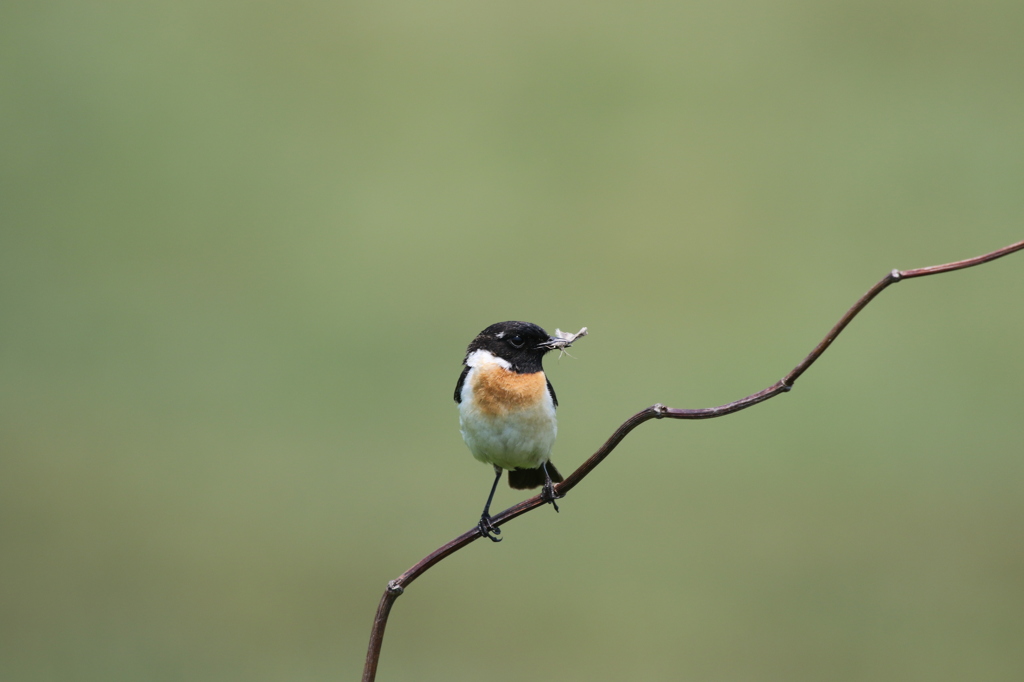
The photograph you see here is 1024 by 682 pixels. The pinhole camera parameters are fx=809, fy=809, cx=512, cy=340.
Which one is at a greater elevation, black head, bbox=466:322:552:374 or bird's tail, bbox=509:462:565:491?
black head, bbox=466:322:552:374

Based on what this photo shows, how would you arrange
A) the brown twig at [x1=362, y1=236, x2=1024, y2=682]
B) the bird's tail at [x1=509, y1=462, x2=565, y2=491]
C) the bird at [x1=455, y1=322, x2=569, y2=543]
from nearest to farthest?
the brown twig at [x1=362, y1=236, x2=1024, y2=682]
the bird at [x1=455, y1=322, x2=569, y2=543]
the bird's tail at [x1=509, y1=462, x2=565, y2=491]

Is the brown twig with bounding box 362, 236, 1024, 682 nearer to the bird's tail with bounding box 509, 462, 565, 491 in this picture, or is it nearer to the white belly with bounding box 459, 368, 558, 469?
the white belly with bounding box 459, 368, 558, 469

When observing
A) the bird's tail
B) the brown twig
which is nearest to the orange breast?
the bird's tail

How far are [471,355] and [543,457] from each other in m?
0.19

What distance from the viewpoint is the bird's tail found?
1296mm

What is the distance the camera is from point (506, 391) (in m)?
1.16

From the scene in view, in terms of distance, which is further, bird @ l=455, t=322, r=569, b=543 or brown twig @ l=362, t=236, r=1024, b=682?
bird @ l=455, t=322, r=569, b=543

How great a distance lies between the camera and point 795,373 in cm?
55

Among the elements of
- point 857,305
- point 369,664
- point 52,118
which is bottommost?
point 369,664

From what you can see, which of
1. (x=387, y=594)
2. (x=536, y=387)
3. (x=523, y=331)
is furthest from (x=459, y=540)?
(x=536, y=387)

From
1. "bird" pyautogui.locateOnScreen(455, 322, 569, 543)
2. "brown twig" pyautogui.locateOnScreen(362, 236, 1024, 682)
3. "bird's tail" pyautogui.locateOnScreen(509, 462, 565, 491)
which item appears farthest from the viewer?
"bird's tail" pyautogui.locateOnScreen(509, 462, 565, 491)

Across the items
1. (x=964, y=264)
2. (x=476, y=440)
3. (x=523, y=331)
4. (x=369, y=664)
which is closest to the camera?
(x=964, y=264)

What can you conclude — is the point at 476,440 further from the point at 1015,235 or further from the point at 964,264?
the point at 1015,235

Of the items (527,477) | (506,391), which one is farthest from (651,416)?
(527,477)
